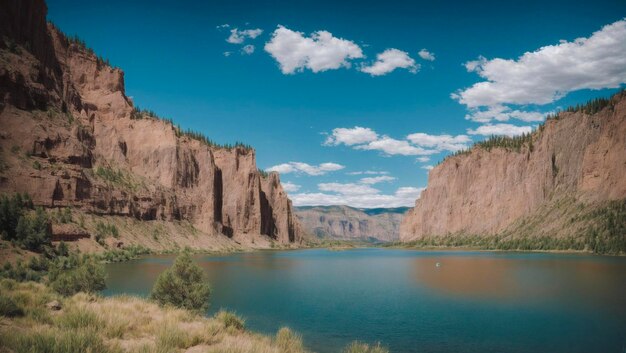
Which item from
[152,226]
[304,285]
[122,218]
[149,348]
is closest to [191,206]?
[152,226]

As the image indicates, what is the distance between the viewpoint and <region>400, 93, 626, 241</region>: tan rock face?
12369 centimetres

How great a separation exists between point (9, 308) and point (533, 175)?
536ft

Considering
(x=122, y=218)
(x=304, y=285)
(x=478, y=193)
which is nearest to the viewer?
(x=304, y=285)

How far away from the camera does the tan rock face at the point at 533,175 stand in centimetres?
12369

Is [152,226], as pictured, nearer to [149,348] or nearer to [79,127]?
[79,127]

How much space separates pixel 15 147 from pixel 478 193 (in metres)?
158

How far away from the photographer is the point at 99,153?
324 feet

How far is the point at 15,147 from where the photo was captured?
6228 centimetres

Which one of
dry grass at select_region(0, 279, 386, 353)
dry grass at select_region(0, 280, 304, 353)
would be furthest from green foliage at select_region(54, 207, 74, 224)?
dry grass at select_region(0, 280, 304, 353)

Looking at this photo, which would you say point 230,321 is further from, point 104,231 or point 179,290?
point 104,231

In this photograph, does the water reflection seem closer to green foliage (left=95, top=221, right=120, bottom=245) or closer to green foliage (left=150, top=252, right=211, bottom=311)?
green foliage (left=150, top=252, right=211, bottom=311)

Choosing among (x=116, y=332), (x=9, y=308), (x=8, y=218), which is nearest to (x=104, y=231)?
(x=8, y=218)

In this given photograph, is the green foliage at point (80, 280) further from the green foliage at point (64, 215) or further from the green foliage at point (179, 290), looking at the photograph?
the green foliage at point (64, 215)

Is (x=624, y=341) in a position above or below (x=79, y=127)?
below
